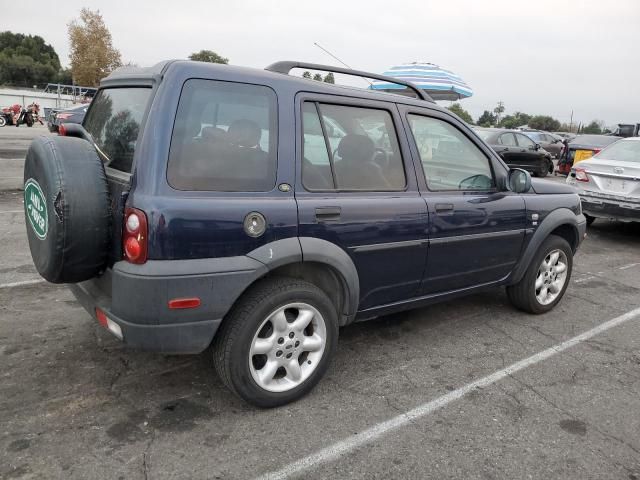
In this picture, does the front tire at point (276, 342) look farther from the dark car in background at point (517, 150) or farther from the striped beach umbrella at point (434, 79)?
the dark car in background at point (517, 150)

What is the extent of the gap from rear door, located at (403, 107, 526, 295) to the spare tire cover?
1968mm

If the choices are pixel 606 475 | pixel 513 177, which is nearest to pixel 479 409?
pixel 606 475

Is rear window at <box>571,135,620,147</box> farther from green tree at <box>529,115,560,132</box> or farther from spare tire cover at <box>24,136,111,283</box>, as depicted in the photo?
green tree at <box>529,115,560,132</box>

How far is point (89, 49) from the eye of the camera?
136 ft

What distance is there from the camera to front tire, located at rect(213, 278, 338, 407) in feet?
8.56

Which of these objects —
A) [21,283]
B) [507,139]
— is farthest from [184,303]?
[507,139]

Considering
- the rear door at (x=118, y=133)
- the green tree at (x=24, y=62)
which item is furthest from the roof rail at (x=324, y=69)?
the green tree at (x=24, y=62)

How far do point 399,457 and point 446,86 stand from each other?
402 inches

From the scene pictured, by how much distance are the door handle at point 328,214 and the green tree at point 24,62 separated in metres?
81.9

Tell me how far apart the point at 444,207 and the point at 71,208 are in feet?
7.37

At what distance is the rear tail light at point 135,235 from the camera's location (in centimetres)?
233

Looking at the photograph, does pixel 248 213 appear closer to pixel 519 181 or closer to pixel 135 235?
pixel 135 235

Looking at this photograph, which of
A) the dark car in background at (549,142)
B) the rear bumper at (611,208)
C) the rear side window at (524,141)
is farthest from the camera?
the dark car in background at (549,142)

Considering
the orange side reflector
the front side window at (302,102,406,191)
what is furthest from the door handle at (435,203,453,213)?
the orange side reflector
